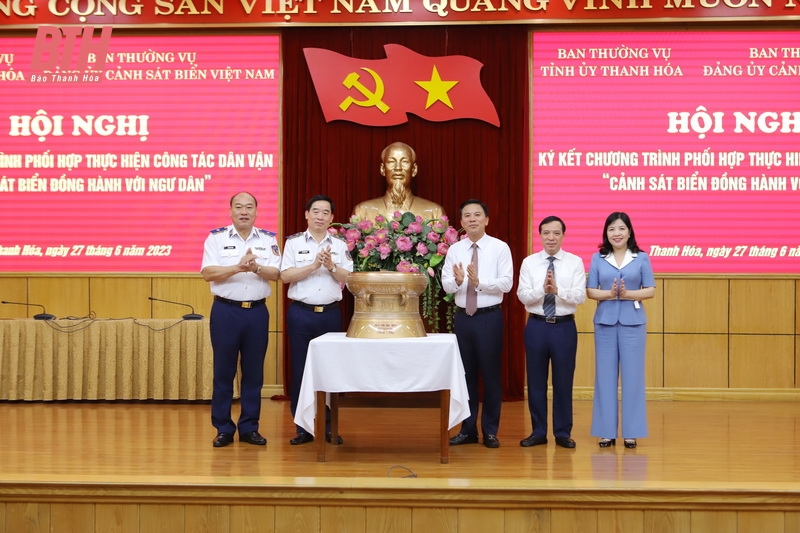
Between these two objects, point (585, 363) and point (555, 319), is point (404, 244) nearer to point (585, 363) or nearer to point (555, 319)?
point (555, 319)

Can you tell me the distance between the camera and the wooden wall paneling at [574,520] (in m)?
3.58

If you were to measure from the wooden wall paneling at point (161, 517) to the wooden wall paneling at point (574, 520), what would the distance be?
1598 millimetres

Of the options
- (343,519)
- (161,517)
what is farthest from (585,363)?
(161,517)

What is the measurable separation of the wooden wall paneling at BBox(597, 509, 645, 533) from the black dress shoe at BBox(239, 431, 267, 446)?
2.02 meters

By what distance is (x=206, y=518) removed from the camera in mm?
3637

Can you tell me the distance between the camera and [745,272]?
6.77 meters

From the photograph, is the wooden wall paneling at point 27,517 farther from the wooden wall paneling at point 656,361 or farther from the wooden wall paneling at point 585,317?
the wooden wall paneling at point 656,361

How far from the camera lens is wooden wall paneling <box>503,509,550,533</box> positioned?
3.59 meters

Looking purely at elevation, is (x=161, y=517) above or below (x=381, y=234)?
below

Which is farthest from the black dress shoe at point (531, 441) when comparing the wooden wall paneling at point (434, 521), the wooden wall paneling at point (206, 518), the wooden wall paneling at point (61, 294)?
the wooden wall paneling at point (61, 294)

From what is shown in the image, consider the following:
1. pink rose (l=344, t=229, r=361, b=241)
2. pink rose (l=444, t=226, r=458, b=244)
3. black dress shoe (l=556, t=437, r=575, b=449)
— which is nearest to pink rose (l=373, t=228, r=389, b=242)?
pink rose (l=344, t=229, r=361, b=241)

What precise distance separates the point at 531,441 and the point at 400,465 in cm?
96

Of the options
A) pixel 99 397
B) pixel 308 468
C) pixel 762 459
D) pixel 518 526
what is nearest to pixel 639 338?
pixel 762 459

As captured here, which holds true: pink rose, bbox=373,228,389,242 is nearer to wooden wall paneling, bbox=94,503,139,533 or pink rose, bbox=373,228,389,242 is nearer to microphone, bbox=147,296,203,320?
microphone, bbox=147,296,203,320
